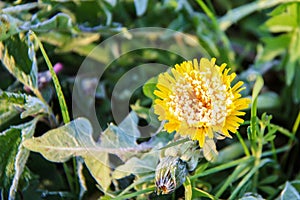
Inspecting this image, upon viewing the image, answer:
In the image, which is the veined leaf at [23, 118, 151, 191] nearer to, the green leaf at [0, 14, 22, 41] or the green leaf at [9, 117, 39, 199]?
the green leaf at [9, 117, 39, 199]

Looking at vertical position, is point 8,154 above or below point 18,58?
below

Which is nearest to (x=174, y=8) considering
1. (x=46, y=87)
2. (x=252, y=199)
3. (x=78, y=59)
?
(x=78, y=59)

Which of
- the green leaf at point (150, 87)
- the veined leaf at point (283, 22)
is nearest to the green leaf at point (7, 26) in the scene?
the green leaf at point (150, 87)

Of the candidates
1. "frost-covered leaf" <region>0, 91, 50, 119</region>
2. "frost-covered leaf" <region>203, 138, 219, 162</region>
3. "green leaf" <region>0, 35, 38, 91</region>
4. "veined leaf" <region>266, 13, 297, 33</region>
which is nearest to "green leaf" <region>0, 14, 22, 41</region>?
"green leaf" <region>0, 35, 38, 91</region>

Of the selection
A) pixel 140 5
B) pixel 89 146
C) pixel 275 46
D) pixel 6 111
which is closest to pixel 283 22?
pixel 275 46

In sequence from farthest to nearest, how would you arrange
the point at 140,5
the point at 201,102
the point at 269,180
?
the point at 140,5, the point at 269,180, the point at 201,102

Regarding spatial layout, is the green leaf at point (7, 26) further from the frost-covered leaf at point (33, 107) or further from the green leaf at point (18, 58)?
the frost-covered leaf at point (33, 107)

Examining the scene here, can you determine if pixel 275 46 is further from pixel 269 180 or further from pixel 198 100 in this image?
pixel 198 100
